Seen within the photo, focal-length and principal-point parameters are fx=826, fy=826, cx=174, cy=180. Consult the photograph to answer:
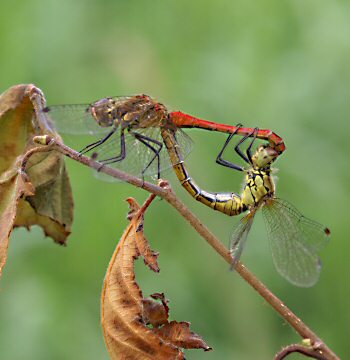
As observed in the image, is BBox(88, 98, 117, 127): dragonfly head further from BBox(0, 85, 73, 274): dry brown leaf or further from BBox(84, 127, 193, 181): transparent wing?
BBox(0, 85, 73, 274): dry brown leaf

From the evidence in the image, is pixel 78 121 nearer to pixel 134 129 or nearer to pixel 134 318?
pixel 134 129

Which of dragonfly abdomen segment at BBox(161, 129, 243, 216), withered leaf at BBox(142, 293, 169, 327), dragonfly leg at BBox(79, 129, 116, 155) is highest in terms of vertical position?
dragonfly leg at BBox(79, 129, 116, 155)

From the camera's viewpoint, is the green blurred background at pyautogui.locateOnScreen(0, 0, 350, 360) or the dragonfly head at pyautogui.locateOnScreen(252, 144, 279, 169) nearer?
the dragonfly head at pyautogui.locateOnScreen(252, 144, 279, 169)

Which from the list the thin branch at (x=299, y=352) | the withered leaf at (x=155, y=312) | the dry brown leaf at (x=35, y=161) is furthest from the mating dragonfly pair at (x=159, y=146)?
the thin branch at (x=299, y=352)

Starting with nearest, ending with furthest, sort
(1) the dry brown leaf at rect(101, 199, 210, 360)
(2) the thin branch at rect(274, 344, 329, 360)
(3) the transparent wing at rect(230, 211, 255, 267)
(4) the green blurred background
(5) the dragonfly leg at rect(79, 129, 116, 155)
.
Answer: (2) the thin branch at rect(274, 344, 329, 360) → (1) the dry brown leaf at rect(101, 199, 210, 360) → (3) the transparent wing at rect(230, 211, 255, 267) → (5) the dragonfly leg at rect(79, 129, 116, 155) → (4) the green blurred background

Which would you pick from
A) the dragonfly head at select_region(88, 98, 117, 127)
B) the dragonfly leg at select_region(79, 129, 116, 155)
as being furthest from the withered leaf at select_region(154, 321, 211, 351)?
the dragonfly head at select_region(88, 98, 117, 127)

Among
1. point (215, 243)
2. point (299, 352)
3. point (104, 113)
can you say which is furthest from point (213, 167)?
point (299, 352)

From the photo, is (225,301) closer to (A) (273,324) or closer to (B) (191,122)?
(A) (273,324)
